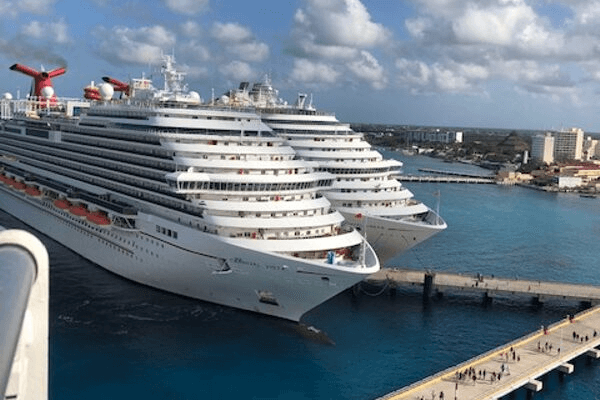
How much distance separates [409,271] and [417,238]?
2.91 metres

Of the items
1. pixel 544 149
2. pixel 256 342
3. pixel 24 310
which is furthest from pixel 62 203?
pixel 544 149

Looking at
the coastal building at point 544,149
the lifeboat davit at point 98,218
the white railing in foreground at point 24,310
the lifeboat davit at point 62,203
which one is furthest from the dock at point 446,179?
the white railing in foreground at point 24,310

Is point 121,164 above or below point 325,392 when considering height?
above

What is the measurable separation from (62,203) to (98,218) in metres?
6.60

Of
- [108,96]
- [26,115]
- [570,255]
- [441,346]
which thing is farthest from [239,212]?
[570,255]

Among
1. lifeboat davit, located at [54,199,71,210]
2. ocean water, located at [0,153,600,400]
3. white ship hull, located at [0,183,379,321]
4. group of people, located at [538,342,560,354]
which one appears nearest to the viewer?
ocean water, located at [0,153,600,400]

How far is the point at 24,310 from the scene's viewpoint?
5398mm

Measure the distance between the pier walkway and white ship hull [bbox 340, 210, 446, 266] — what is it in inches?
408

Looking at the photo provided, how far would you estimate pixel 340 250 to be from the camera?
1296 inches

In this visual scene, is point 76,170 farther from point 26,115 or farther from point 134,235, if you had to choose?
point 26,115

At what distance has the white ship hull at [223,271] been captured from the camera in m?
30.0

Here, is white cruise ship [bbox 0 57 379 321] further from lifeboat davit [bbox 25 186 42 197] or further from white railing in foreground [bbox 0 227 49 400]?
white railing in foreground [bbox 0 227 49 400]

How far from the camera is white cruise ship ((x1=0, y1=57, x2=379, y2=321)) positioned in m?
30.8

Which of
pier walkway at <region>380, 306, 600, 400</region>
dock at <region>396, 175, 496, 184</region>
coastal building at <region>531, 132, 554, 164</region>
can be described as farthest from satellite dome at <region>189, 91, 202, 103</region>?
coastal building at <region>531, 132, 554, 164</region>
